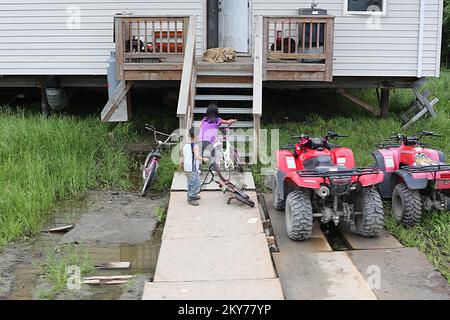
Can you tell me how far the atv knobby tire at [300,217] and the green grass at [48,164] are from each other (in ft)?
9.26

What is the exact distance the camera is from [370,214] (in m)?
6.44

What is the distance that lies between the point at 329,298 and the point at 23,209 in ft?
12.5

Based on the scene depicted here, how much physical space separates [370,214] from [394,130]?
17.4ft

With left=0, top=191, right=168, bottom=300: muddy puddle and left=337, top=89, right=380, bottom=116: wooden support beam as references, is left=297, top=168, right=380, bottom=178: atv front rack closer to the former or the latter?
left=0, top=191, right=168, bottom=300: muddy puddle

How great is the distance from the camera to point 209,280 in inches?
211

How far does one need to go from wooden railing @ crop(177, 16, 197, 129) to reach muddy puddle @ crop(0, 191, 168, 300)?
4.30 ft

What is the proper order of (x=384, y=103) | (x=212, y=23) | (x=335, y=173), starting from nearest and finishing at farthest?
(x=335, y=173) < (x=384, y=103) < (x=212, y=23)

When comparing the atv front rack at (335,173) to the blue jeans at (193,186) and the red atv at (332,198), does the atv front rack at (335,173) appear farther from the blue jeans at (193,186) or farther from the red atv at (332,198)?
the blue jeans at (193,186)

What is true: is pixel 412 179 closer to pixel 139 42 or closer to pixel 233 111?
pixel 233 111

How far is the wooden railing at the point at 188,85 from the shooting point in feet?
29.2

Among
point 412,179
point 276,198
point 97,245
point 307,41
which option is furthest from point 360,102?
point 97,245

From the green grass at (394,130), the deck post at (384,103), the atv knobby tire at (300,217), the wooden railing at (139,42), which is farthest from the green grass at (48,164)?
the deck post at (384,103)

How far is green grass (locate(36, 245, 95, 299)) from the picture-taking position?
5.34 metres

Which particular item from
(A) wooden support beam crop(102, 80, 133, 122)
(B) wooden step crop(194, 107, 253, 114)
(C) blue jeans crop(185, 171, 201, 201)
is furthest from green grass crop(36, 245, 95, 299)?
(A) wooden support beam crop(102, 80, 133, 122)
